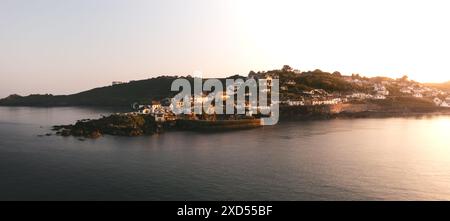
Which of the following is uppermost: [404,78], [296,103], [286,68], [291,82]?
[286,68]

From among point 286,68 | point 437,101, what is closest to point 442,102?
point 437,101

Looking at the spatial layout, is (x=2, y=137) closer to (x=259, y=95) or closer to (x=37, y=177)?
(x=37, y=177)

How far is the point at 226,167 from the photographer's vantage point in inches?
1105

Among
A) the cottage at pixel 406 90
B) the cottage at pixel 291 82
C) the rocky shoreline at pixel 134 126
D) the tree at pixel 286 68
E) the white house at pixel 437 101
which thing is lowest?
the rocky shoreline at pixel 134 126

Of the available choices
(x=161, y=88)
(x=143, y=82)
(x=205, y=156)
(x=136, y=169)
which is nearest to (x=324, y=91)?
(x=161, y=88)

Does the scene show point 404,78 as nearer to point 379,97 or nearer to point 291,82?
point 379,97

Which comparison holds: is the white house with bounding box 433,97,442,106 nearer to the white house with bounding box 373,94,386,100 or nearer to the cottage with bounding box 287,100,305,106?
the white house with bounding box 373,94,386,100

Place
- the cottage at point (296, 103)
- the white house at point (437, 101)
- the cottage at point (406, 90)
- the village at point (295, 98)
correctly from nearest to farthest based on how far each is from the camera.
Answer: the village at point (295, 98) → the cottage at point (296, 103) → the white house at point (437, 101) → the cottage at point (406, 90)

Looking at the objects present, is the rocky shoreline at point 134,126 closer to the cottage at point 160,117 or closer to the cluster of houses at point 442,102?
the cottage at point 160,117

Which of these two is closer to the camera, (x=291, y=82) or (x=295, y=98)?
(x=295, y=98)

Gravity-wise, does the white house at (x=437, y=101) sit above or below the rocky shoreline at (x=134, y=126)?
above

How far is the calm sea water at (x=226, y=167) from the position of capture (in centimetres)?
2233

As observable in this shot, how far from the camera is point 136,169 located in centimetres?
2766

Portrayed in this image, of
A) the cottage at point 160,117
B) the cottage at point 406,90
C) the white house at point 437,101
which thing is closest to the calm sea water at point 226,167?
the cottage at point 160,117
